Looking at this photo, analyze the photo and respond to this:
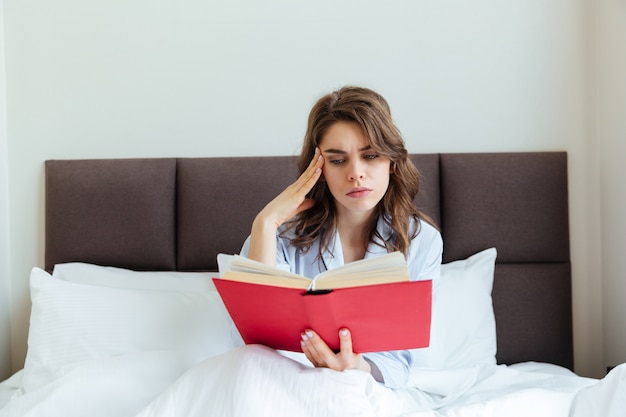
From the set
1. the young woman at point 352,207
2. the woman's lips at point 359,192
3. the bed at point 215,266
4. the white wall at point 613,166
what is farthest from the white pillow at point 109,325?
the white wall at point 613,166

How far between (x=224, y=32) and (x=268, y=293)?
1401 millimetres

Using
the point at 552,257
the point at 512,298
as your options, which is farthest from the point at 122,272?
the point at 552,257

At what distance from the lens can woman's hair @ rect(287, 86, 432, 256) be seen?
5.63 feet

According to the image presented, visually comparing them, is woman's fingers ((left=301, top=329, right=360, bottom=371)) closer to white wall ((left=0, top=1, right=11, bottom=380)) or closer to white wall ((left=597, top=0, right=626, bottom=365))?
white wall ((left=597, top=0, right=626, bottom=365))

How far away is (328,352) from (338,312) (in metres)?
0.15

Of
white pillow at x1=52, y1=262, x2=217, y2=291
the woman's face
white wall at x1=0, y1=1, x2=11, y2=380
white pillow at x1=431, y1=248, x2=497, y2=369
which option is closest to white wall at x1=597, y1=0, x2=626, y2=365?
white pillow at x1=431, y1=248, x2=497, y2=369

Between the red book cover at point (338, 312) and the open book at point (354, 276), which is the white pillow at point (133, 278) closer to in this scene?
the red book cover at point (338, 312)

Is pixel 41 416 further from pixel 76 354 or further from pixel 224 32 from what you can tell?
pixel 224 32

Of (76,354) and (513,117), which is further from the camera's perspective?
(513,117)

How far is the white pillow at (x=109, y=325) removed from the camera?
190cm

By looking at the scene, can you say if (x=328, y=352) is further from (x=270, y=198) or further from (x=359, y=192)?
(x=270, y=198)

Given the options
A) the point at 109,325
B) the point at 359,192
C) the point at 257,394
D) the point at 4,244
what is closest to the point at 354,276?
the point at 257,394

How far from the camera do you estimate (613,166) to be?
2.30m

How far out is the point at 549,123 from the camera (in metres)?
2.40
